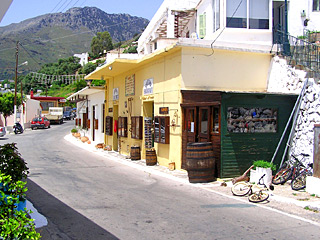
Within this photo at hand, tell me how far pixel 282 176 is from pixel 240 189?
6.27 feet

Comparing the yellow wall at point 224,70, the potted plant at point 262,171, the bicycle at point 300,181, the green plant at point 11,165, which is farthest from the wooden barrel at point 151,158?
the green plant at point 11,165

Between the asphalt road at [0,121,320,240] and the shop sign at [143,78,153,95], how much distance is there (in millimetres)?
5243

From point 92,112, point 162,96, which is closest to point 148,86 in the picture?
point 162,96

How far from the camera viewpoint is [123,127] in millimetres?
19141

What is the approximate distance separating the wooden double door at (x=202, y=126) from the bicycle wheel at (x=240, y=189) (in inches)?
60.8

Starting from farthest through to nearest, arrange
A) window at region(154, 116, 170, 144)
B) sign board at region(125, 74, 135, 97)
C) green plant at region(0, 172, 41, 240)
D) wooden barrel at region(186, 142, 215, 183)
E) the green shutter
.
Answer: the green shutter
sign board at region(125, 74, 135, 97)
window at region(154, 116, 170, 144)
wooden barrel at region(186, 142, 215, 183)
green plant at region(0, 172, 41, 240)

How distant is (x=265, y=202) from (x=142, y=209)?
121 inches

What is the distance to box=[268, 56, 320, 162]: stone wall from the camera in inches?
436

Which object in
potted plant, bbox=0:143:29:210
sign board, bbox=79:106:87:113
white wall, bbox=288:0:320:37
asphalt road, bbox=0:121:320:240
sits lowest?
asphalt road, bbox=0:121:320:240

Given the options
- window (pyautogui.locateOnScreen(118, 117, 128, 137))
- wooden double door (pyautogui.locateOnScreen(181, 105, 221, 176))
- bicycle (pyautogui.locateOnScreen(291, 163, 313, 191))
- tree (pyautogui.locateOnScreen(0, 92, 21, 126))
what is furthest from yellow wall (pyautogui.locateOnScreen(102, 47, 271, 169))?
tree (pyautogui.locateOnScreen(0, 92, 21, 126))

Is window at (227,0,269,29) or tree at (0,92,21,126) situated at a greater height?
window at (227,0,269,29)

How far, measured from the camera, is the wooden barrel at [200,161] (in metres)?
10.7

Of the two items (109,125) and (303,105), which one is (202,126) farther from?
(109,125)

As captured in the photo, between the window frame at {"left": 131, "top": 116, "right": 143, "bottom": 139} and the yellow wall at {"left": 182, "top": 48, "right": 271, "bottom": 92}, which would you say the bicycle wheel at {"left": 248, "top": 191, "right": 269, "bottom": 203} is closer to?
the yellow wall at {"left": 182, "top": 48, "right": 271, "bottom": 92}
